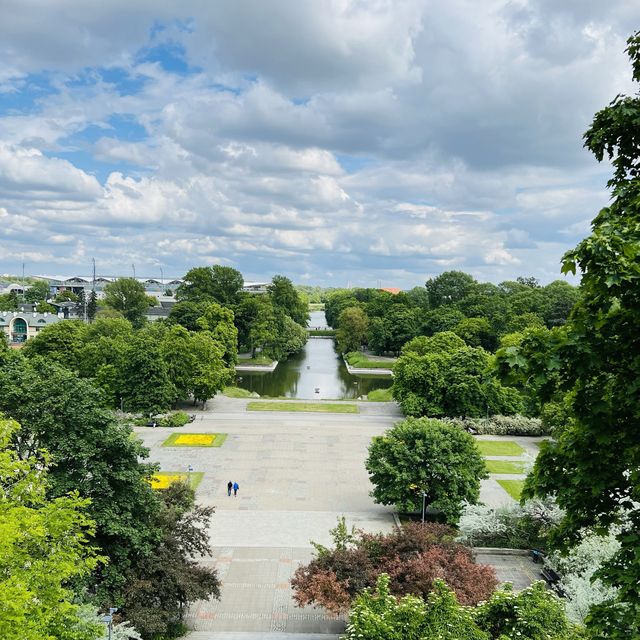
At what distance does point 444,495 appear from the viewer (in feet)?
77.2

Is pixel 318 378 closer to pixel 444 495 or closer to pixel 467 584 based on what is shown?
pixel 444 495

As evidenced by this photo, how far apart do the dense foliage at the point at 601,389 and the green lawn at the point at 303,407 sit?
39.3 metres

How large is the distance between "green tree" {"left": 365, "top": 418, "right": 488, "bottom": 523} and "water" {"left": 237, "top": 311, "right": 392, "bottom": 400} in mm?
31300

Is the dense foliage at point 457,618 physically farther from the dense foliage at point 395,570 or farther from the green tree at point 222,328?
the green tree at point 222,328

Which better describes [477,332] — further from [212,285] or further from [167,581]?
[167,581]

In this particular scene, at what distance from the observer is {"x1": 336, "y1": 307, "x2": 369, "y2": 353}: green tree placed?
81.9m

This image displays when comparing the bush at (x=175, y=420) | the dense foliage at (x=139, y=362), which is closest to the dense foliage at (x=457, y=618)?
the bush at (x=175, y=420)

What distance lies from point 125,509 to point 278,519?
10133 millimetres

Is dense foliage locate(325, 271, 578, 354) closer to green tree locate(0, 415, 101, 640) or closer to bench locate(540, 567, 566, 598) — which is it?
bench locate(540, 567, 566, 598)

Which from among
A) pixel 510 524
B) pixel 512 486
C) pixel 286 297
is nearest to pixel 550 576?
pixel 510 524

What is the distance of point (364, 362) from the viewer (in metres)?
74.4

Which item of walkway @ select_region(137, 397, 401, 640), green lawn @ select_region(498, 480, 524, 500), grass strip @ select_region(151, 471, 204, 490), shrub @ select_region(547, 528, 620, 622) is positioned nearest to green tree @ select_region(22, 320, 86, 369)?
walkway @ select_region(137, 397, 401, 640)

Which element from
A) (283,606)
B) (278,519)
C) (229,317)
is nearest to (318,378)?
(229,317)

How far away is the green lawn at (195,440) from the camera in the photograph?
36.3m
